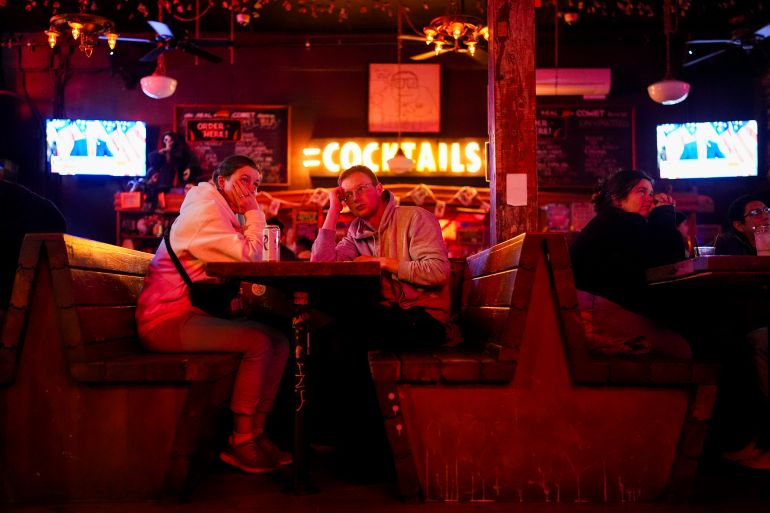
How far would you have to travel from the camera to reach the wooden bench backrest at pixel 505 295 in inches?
94.6

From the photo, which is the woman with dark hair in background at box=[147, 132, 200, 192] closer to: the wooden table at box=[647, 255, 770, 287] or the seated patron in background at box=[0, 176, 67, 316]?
the seated patron in background at box=[0, 176, 67, 316]

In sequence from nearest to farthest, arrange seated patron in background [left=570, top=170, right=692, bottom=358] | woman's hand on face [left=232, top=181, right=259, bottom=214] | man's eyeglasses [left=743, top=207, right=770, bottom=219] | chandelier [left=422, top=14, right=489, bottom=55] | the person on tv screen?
seated patron in background [left=570, top=170, right=692, bottom=358]
woman's hand on face [left=232, top=181, right=259, bottom=214]
man's eyeglasses [left=743, top=207, right=770, bottom=219]
chandelier [left=422, top=14, right=489, bottom=55]
the person on tv screen

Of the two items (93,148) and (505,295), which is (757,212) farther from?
(93,148)

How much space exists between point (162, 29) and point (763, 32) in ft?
21.2

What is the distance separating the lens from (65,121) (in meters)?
8.76

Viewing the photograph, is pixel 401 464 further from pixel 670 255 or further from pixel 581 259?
pixel 670 255

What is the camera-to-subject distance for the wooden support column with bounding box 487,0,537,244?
3.59 metres

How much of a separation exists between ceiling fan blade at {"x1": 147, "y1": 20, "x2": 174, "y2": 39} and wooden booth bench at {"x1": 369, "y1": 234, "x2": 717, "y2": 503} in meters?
5.61

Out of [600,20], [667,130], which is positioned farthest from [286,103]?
[667,130]

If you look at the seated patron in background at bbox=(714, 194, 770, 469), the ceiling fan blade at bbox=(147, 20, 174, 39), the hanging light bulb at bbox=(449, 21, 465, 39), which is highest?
the ceiling fan blade at bbox=(147, 20, 174, 39)

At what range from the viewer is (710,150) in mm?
8688

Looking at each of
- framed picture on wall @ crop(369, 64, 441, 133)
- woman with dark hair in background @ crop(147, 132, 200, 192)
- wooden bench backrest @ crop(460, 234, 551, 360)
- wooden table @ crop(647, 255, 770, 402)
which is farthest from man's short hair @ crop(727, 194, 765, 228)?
woman with dark hair in background @ crop(147, 132, 200, 192)

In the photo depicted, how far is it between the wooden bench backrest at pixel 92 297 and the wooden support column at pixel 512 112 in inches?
75.3

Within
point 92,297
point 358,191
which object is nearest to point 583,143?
point 358,191
